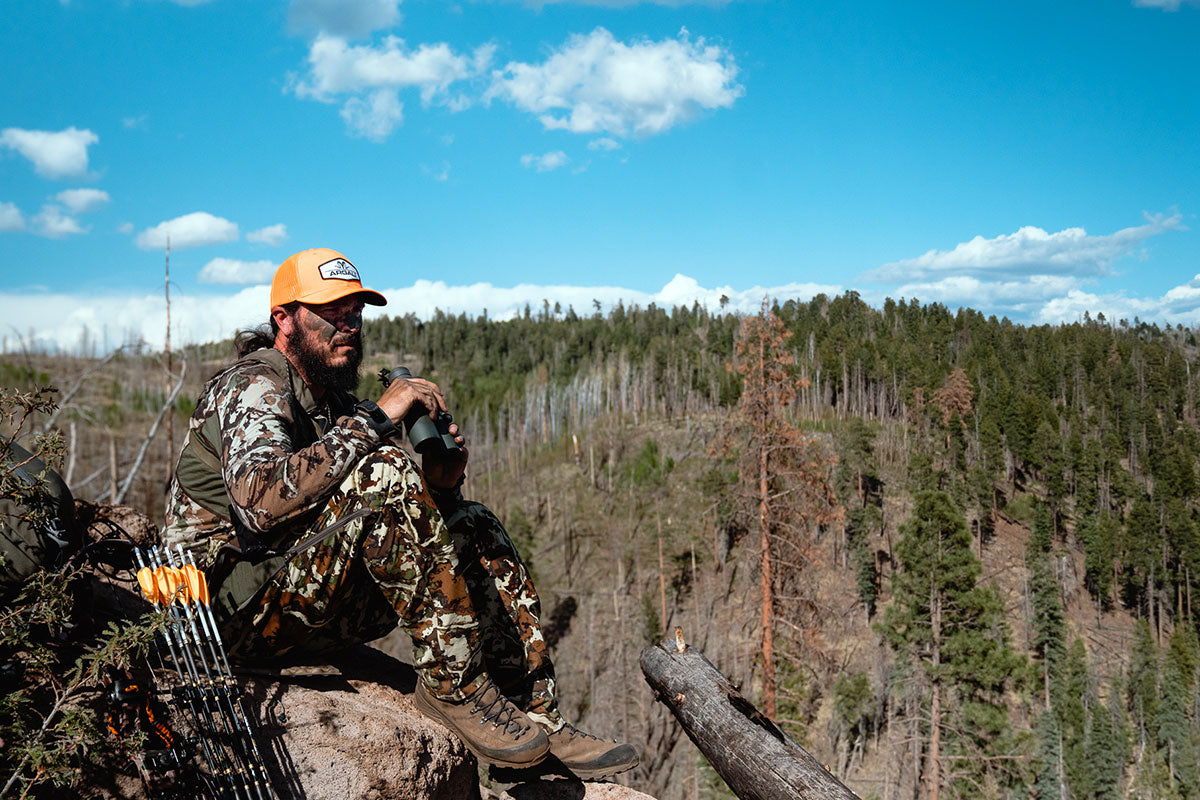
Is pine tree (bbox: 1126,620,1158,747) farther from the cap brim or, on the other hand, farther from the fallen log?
the cap brim

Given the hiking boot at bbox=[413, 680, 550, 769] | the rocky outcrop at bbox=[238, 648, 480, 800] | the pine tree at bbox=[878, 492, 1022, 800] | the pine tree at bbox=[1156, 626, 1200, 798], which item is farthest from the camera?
the pine tree at bbox=[1156, 626, 1200, 798]

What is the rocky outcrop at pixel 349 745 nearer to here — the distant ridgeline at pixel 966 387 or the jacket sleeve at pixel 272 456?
the jacket sleeve at pixel 272 456

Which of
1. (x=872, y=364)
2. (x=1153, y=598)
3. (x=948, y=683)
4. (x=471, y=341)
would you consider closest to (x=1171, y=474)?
(x=1153, y=598)

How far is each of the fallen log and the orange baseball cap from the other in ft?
8.99

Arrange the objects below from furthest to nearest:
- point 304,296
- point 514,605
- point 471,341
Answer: point 471,341
point 514,605
point 304,296

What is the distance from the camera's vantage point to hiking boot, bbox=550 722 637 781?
12.1 feet

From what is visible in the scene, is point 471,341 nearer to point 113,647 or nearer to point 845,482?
point 845,482

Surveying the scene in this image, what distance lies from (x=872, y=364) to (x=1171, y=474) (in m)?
31.1

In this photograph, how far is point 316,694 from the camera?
3.68m

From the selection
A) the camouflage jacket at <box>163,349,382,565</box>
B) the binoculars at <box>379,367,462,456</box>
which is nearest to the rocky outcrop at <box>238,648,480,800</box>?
the camouflage jacket at <box>163,349,382,565</box>

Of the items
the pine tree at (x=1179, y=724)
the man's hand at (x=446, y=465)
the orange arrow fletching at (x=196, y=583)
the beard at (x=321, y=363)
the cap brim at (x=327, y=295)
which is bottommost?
the pine tree at (x=1179, y=724)

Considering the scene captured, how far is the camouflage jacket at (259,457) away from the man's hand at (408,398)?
0.47ft

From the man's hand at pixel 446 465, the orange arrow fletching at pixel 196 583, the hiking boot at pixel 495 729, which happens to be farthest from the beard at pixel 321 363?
the hiking boot at pixel 495 729

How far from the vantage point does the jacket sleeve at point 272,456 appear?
3020mm
